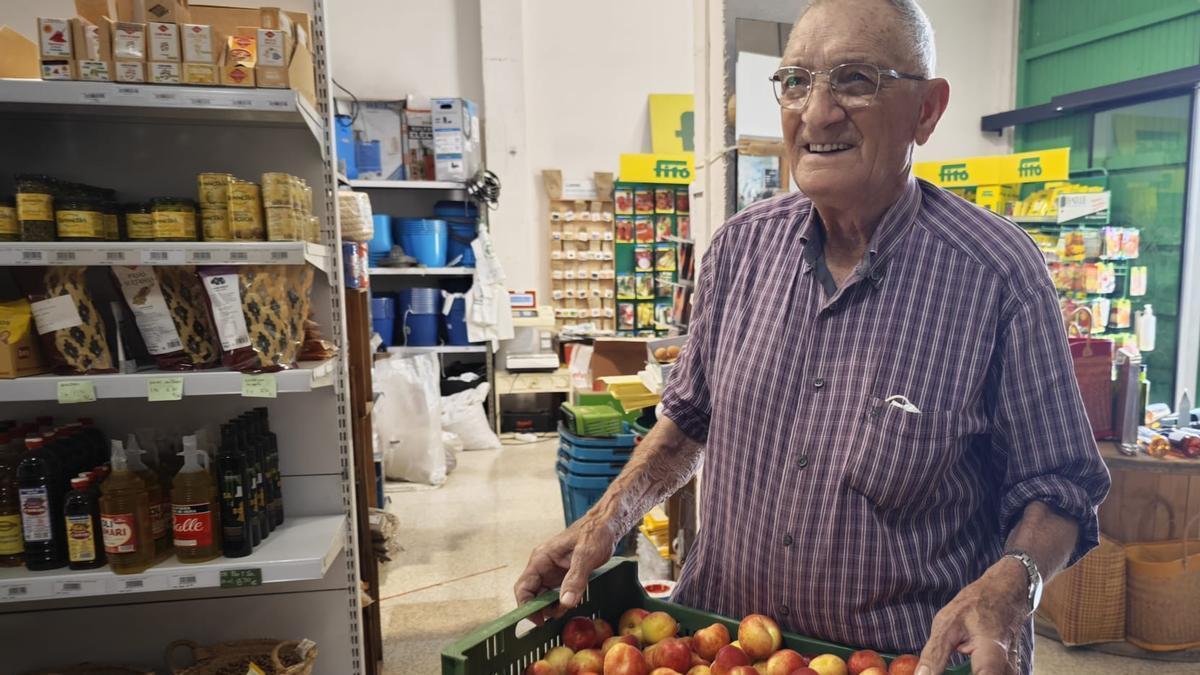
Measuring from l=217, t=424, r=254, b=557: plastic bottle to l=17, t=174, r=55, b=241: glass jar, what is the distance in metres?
0.78

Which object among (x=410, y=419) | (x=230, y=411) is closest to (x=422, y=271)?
(x=410, y=419)

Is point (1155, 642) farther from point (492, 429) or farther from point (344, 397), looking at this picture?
point (492, 429)

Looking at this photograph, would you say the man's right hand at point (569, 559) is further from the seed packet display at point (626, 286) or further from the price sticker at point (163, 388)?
the seed packet display at point (626, 286)

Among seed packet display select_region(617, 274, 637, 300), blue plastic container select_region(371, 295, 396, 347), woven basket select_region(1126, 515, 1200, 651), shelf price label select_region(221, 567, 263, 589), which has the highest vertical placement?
seed packet display select_region(617, 274, 637, 300)

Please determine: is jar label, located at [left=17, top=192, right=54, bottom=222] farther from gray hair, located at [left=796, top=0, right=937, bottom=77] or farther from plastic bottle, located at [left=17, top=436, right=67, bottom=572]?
gray hair, located at [left=796, top=0, right=937, bottom=77]

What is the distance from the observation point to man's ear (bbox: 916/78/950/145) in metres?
1.29

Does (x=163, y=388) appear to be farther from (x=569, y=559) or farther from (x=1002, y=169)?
(x=1002, y=169)

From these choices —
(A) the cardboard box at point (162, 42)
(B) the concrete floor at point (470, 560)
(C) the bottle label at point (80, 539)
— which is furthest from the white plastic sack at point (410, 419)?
(A) the cardboard box at point (162, 42)

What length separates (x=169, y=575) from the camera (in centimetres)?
207

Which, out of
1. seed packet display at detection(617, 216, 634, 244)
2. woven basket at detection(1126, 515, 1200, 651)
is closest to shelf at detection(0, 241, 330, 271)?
woven basket at detection(1126, 515, 1200, 651)

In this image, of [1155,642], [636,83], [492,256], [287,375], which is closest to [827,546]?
[287,375]

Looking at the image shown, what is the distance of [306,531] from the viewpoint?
7.93 ft

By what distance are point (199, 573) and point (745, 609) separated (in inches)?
62.1

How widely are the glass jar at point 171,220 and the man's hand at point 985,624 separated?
2088 mm
